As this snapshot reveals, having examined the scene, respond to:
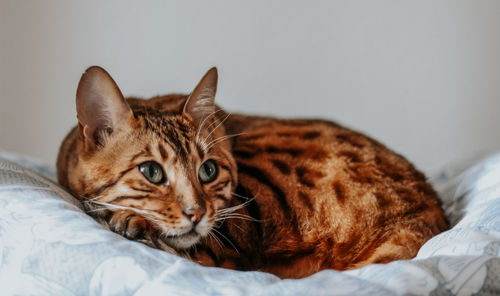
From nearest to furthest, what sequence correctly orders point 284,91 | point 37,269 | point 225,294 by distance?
point 225,294 → point 37,269 → point 284,91

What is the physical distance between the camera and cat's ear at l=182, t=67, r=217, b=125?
1617 millimetres

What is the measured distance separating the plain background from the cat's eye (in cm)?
184

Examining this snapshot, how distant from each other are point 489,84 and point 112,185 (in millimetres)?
3041

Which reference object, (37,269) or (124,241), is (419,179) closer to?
(124,241)

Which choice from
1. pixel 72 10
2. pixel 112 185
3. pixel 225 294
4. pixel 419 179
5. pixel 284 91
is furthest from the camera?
pixel 284 91

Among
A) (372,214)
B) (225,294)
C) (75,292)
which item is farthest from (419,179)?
(75,292)

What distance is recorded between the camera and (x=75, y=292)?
1.09 metres

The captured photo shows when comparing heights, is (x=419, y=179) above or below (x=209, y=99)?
below

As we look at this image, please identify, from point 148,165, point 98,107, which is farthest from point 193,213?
point 98,107

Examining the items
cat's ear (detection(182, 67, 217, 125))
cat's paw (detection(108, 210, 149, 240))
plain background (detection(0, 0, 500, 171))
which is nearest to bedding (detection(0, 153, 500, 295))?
cat's paw (detection(108, 210, 149, 240))

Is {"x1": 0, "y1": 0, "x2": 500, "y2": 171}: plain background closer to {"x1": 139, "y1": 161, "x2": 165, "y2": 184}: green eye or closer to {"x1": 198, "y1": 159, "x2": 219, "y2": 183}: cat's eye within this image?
{"x1": 198, "y1": 159, "x2": 219, "y2": 183}: cat's eye

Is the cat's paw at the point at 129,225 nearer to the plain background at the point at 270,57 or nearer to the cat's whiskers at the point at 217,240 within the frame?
the cat's whiskers at the point at 217,240

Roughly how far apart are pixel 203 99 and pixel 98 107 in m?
0.37

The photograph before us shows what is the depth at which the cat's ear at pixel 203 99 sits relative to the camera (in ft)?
5.31
